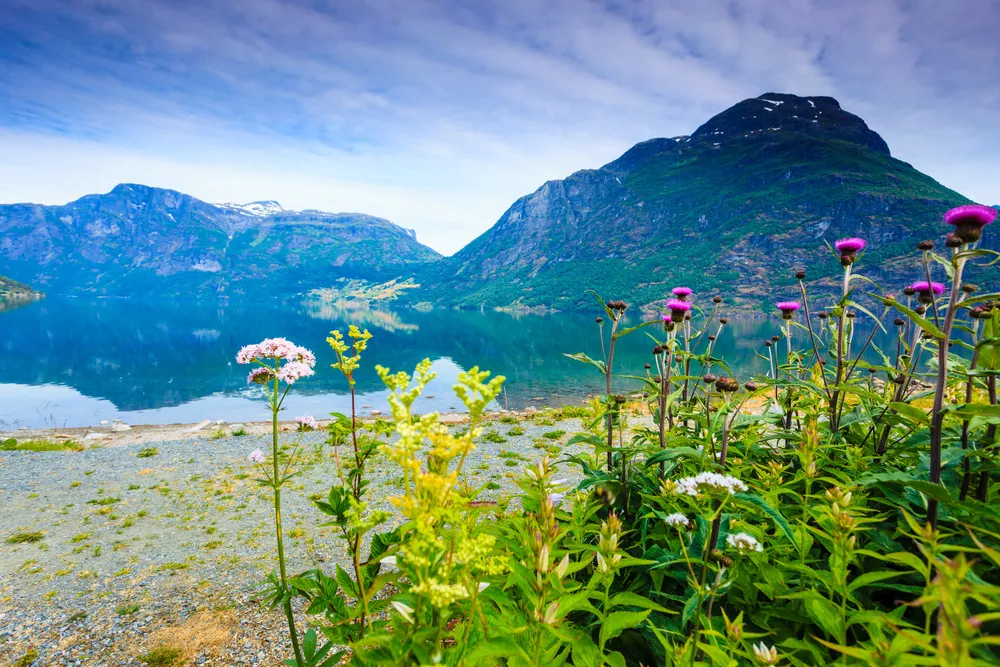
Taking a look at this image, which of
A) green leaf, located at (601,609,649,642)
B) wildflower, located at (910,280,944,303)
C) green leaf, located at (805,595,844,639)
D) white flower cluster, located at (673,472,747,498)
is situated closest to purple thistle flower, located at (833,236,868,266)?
wildflower, located at (910,280,944,303)

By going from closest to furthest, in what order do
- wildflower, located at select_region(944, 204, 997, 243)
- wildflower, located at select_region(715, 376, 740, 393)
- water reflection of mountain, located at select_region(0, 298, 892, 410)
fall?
wildflower, located at select_region(944, 204, 997, 243)
wildflower, located at select_region(715, 376, 740, 393)
water reflection of mountain, located at select_region(0, 298, 892, 410)

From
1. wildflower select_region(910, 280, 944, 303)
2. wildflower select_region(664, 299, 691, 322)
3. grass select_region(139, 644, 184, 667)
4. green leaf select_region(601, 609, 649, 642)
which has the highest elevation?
wildflower select_region(910, 280, 944, 303)

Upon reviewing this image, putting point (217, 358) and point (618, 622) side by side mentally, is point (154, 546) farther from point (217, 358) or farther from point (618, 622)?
point (217, 358)

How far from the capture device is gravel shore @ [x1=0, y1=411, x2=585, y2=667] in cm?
572

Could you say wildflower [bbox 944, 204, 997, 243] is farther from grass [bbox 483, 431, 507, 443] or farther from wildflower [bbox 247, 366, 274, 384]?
grass [bbox 483, 431, 507, 443]

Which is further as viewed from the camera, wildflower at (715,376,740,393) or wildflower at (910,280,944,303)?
wildflower at (910,280,944,303)

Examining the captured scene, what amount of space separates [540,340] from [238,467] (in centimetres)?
7252

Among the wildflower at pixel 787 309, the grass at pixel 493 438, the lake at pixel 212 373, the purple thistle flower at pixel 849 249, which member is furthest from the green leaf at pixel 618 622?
the lake at pixel 212 373

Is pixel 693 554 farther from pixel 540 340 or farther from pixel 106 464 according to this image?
pixel 540 340

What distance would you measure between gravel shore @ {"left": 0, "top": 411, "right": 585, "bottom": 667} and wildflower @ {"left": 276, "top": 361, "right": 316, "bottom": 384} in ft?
5.99

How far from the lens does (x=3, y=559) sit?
8.01 meters

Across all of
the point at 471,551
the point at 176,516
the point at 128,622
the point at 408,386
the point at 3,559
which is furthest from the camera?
the point at 176,516

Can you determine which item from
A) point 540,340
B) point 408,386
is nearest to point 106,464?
point 408,386

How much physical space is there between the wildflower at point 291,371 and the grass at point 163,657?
186 inches
